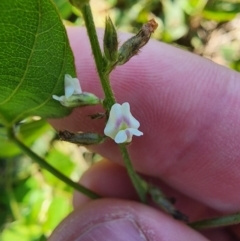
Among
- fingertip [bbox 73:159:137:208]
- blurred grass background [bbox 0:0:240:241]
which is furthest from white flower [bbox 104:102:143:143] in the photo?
blurred grass background [bbox 0:0:240:241]

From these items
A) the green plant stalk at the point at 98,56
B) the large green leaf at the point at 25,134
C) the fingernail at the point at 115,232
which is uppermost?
the green plant stalk at the point at 98,56

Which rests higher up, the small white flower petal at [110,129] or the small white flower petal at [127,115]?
the small white flower petal at [127,115]

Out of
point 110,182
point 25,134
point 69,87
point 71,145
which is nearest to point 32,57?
point 69,87

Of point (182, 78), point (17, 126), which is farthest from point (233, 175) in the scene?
point (17, 126)

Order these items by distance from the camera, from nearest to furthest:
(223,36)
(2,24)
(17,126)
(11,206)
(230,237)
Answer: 1. (2,24)
2. (17,126)
3. (230,237)
4. (11,206)
5. (223,36)

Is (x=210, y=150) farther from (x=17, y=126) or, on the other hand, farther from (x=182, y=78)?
(x=17, y=126)

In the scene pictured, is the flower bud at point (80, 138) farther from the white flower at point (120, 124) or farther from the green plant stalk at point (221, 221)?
the green plant stalk at point (221, 221)

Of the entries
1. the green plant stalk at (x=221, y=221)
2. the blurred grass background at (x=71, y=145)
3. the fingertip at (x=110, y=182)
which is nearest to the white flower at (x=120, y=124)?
the green plant stalk at (x=221, y=221)
